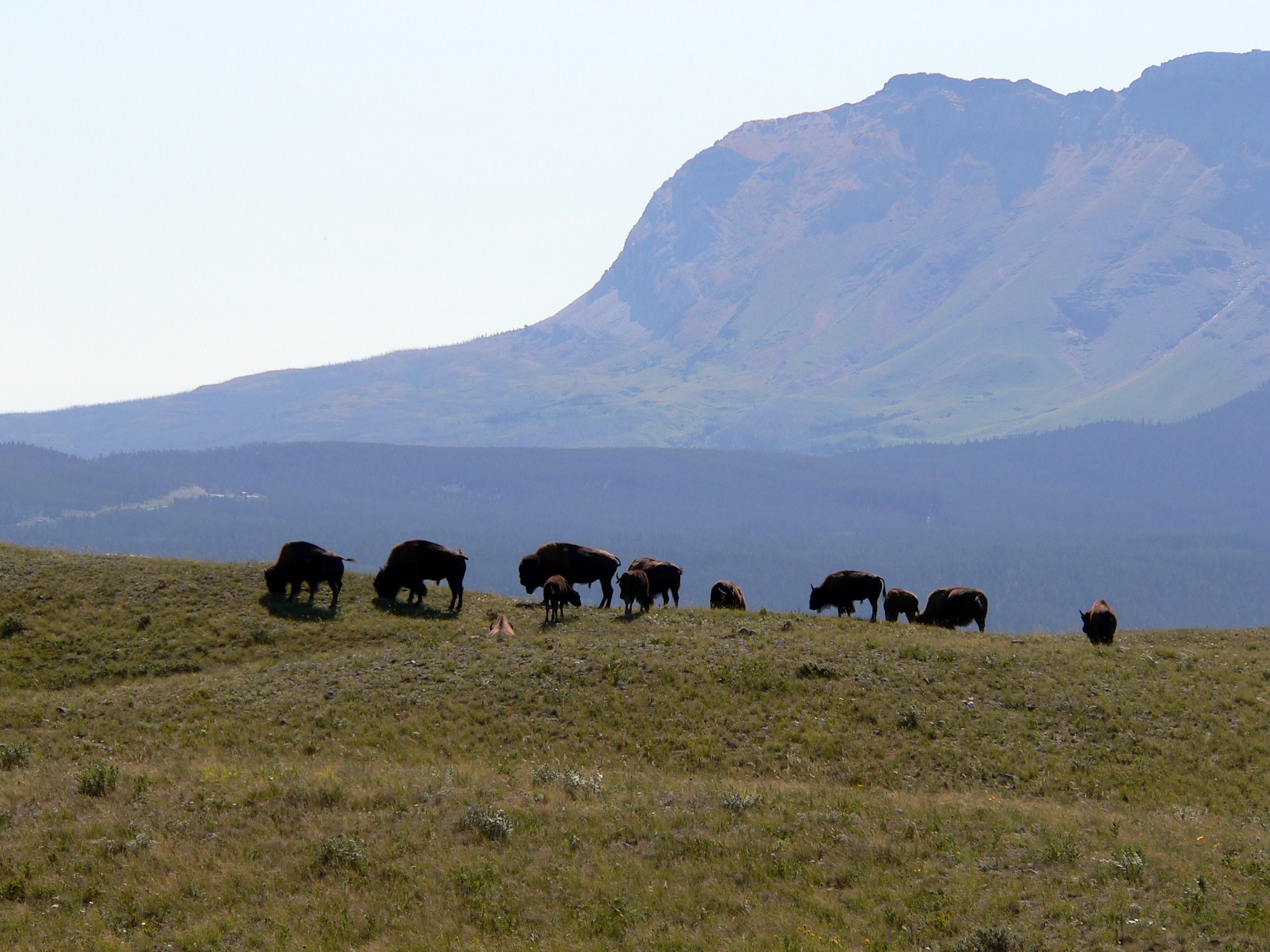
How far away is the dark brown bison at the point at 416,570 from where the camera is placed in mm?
41000

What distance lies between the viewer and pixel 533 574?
44312mm

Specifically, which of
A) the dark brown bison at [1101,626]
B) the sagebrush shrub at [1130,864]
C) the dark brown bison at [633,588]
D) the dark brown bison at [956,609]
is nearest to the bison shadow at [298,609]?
the dark brown bison at [633,588]

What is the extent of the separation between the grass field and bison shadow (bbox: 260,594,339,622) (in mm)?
164

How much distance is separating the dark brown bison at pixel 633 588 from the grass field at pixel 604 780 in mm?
1335

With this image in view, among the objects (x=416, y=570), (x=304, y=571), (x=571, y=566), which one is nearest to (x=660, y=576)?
(x=571, y=566)

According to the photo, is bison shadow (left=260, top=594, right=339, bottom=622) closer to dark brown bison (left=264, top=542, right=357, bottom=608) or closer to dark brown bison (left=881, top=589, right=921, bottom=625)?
dark brown bison (left=264, top=542, right=357, bottom=608)

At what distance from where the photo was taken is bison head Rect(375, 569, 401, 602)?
1613 inches

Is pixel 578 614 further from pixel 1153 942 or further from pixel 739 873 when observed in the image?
pixel 1153 942

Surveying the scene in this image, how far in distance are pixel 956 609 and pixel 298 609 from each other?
79.7 ft

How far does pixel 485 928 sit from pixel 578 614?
75.7 ft

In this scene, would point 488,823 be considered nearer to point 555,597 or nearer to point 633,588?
point 555,597

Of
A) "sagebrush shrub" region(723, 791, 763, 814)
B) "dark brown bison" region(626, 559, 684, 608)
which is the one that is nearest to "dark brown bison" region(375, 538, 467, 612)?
"dark brown bison" region(626, 559, 684, 608)

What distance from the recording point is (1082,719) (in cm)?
2878

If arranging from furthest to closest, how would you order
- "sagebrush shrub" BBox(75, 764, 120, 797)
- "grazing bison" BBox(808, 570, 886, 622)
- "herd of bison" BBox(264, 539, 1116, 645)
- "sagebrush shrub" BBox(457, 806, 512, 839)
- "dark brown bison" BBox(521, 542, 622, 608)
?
"grazing bison" BBox(808, 570, 886, 622)
"dark brown bison" BBox(521, 542, 622, 608)
"herd of bison" BBox(264, 539, 1116, 645)
"sagebrush shrub" BBox(75, 764, 120, 797)
"sagebrush shrub" BBox(457, 806, 512, 839)
